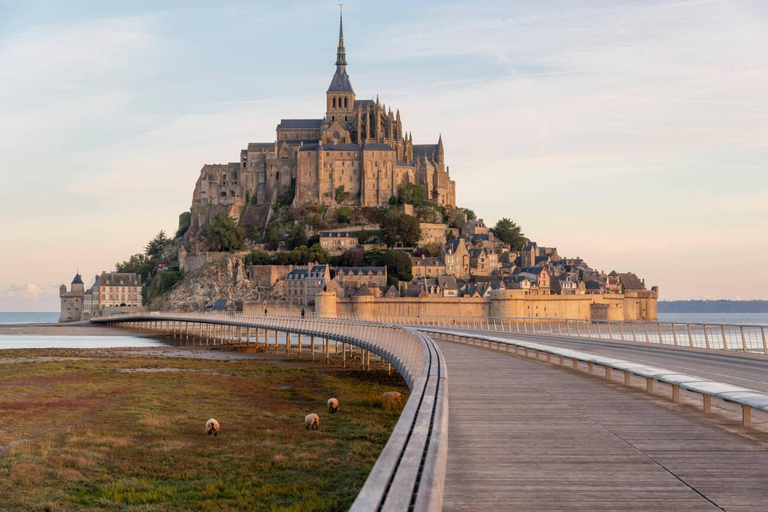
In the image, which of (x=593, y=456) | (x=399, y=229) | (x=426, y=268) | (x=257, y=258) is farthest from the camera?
(x=257, y=258)

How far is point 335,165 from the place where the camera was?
126 metres

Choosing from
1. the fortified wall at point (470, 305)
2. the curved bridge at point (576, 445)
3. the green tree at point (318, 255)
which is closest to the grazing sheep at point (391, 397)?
the curved bridge at point (576, 445)

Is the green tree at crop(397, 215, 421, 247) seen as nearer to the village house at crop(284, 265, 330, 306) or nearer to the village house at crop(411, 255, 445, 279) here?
the village house at crop(411, 255, 445, 279)

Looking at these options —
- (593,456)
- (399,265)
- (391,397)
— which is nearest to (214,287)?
(399,265)

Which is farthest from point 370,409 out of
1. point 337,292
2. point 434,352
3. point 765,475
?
point 337,292

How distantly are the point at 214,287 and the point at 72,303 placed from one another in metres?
34.6

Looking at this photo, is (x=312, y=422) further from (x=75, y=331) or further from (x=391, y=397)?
(x=75, y=331)

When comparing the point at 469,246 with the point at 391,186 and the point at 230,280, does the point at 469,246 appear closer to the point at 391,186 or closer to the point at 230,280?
the point at 391,186

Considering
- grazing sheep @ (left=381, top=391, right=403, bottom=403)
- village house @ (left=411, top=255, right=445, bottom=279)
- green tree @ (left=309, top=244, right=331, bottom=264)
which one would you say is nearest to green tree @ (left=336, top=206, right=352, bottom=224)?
green tree @ (left=309, top=244, right=331, bottom=264)

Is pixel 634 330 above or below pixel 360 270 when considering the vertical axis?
below

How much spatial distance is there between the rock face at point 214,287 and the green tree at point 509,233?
39.4m

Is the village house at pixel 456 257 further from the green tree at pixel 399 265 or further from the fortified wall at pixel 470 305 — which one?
the fortified wall at pixel 470 305

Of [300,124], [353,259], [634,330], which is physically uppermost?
[300,124]

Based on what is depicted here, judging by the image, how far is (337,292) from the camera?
331 ft
